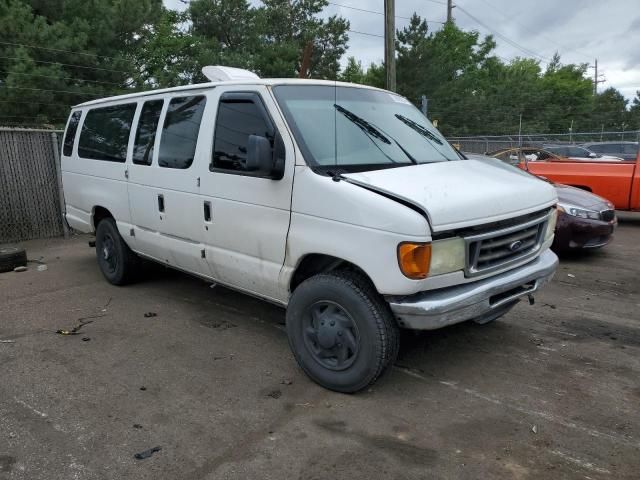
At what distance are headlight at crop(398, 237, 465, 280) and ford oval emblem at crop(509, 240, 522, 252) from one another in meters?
0.60

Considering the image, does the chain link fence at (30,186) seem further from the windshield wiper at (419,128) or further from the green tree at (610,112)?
the green tree at (610,112)

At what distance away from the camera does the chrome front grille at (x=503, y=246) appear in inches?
130

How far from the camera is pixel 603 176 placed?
990 cm

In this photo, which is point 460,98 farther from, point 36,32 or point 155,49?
point 36,32

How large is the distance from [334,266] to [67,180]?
4.62m

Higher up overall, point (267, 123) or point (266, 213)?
point (267, 123)

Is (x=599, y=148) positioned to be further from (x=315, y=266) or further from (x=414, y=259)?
(x=414, y=259)

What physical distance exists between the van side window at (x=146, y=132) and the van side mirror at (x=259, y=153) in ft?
6.16

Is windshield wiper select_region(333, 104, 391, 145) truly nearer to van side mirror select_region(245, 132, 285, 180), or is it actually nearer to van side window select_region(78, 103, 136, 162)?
van side mirror select_region(245, 132, 285, 180)

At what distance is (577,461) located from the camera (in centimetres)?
281

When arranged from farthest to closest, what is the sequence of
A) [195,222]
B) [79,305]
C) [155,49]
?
[155,49] < [79,305] < [195,222]

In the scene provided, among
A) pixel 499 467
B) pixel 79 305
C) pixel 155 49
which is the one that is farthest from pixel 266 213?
pixel 155 49

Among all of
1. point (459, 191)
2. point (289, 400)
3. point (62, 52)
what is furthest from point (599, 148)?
point (289, 400)

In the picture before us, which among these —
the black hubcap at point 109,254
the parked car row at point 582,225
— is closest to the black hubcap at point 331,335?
the black hubcap at point 109,254
